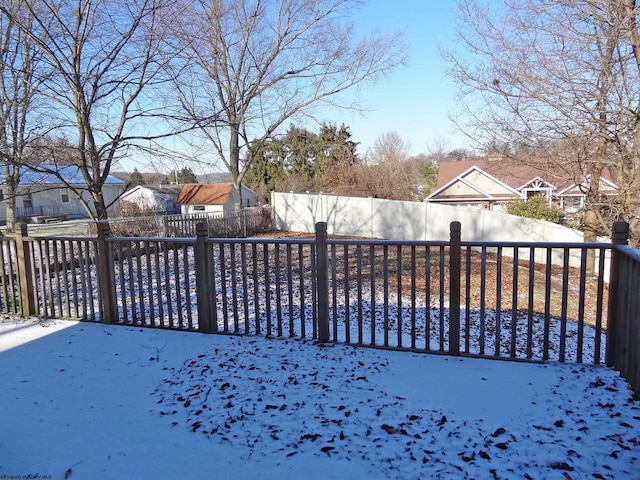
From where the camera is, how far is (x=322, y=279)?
3865mm

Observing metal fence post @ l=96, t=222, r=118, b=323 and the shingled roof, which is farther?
the shingled roof

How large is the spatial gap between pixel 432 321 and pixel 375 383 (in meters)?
2.66

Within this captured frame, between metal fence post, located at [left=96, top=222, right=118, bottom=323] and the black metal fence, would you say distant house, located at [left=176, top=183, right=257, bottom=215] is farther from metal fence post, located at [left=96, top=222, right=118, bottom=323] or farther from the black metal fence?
metal fence post, located at [left=96, top=222, right=118, bottom=323]

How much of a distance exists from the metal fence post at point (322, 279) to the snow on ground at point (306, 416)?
19 centimetres

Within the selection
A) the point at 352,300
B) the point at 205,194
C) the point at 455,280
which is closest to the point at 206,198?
the point at 205,194

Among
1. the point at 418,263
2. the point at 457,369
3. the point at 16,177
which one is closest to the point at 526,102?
the point at 418,263

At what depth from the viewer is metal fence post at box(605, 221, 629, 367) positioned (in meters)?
3.13

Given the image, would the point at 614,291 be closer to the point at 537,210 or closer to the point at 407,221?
the point at 407,221

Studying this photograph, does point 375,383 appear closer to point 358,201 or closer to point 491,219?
point 491,219

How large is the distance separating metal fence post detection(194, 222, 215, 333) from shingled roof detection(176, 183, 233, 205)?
103ft

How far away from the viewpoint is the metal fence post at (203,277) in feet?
13.7

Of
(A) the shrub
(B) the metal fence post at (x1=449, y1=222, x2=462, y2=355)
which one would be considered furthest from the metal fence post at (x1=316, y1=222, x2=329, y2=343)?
(A) the shrub

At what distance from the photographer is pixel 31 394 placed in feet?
9.93

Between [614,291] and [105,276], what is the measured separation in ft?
16.0
